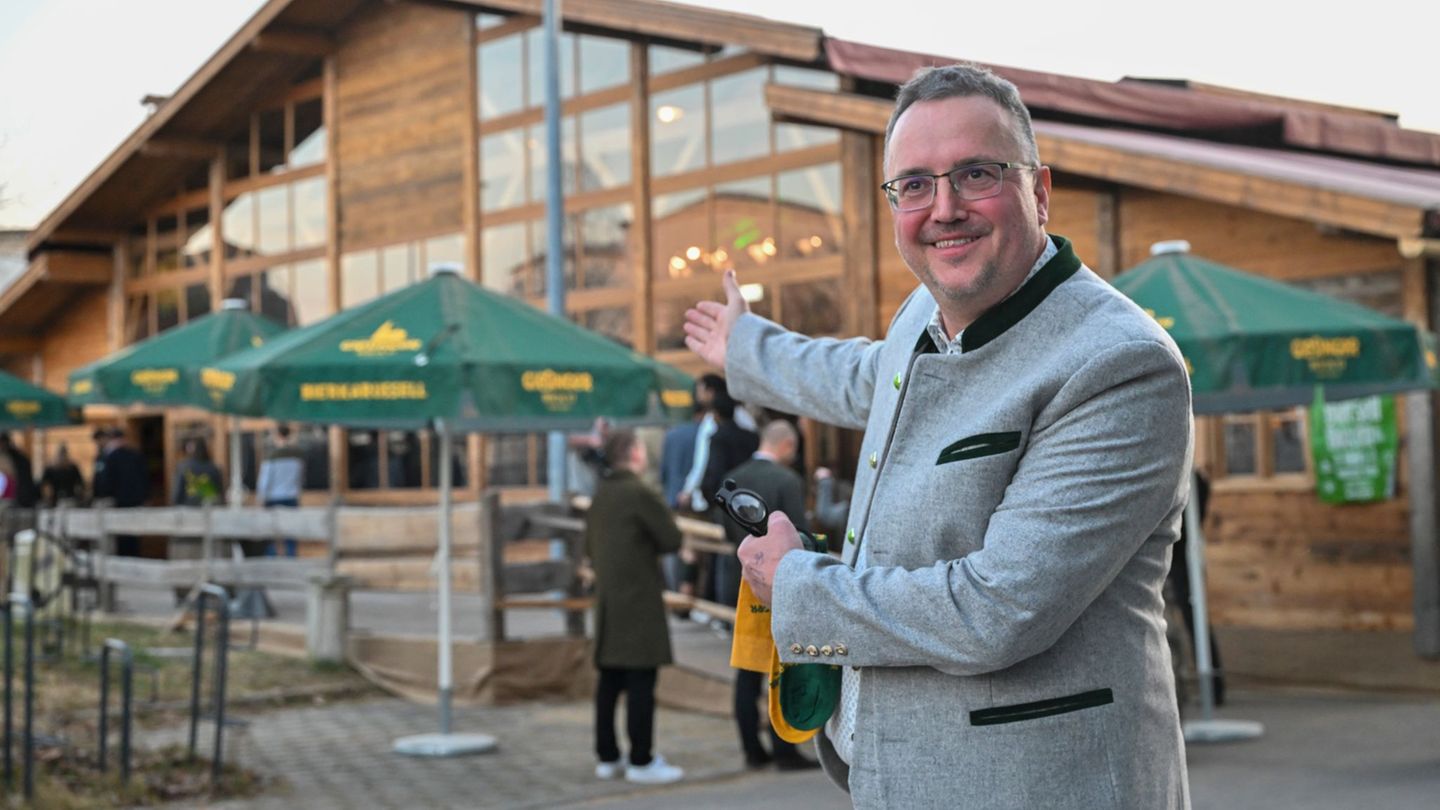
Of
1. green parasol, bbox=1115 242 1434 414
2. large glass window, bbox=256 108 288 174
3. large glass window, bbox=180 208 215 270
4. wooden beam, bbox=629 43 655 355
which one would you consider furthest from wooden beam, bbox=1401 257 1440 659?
large glass window, bbox=180 208 215 270

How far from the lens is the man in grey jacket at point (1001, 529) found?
7.70 ft

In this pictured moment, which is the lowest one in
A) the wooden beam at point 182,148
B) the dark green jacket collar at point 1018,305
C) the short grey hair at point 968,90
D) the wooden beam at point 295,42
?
the dark green jacket collar at point 1018,305

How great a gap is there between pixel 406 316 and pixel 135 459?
11.3 meters

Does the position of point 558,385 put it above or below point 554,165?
below

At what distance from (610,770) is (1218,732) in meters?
3.52

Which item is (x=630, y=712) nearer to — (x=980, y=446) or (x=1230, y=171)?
(x=1230, y=171)

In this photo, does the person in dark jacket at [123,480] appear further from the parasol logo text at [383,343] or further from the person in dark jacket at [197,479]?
the parasol logo text at [383,343]

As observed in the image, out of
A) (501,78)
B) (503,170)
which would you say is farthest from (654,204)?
(501,78)

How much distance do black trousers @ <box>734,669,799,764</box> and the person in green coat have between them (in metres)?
0.42

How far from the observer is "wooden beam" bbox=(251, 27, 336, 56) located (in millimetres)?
22797

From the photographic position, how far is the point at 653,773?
9.06 meters

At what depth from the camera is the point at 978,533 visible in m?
2.46

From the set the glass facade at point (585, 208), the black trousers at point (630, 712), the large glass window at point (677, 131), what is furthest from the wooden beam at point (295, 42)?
the black trousers at point (630, 712)

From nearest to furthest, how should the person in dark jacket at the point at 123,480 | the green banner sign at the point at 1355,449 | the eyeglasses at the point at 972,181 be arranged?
1. the eyeglasses at the point at 972,181
2. the green banner sign at the point at 1355,449
3. the person in dark jacket at the point at 123,480
